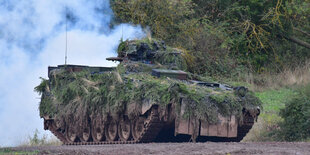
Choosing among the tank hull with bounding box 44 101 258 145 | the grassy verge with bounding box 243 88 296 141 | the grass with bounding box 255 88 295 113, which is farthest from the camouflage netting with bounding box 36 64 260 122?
the grass with bounding box 255 88 295 113

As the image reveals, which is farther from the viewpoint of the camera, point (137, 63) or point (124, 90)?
point (137, 63)

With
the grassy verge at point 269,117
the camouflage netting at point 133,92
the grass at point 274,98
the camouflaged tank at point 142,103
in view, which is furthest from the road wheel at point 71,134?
the grass at point 274,98

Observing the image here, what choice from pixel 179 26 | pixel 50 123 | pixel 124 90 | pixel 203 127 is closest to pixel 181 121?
pixel 203 127

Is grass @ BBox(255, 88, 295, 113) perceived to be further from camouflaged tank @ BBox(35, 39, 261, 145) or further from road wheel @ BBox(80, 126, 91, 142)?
road wheel @ BBox(80, 126, 91, 142)

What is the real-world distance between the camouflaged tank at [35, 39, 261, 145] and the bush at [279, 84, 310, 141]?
5.80 ft

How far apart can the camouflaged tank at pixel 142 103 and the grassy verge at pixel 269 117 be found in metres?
2.01

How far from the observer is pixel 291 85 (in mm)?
23203

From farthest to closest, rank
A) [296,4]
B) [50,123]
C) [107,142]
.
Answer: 1. [296,4]
2. [50,123]
3. [107,142]

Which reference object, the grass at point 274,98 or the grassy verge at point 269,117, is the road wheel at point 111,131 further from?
the grass at point 274,98

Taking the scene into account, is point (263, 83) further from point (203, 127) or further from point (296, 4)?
point (203, 127)

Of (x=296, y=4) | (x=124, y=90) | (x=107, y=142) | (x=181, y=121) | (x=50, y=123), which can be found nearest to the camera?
(x=181, y=121)

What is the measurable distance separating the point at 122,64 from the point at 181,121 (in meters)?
3.22

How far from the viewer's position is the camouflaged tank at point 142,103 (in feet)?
39.1

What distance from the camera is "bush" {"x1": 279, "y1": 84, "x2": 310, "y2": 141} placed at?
14.2 metres
